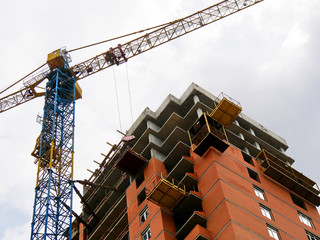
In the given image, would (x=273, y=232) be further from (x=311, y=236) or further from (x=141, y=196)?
(x=141, y=196)

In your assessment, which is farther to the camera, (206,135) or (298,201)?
(298,201)

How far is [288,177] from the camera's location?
63.1 m

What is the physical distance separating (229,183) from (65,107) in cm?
3171

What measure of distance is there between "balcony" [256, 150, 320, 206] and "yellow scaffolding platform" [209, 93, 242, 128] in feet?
18.4

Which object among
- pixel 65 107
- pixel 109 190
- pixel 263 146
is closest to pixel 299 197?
pixel 263 146

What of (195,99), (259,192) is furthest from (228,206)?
(195,99)

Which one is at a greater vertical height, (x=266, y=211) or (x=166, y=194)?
(x=166, y=194)

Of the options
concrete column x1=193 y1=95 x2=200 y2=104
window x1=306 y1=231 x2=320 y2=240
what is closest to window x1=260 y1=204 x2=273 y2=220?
window x1=306 y1=231 x2=320 y2=240

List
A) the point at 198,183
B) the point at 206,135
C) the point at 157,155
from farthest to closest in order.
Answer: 1. the point at 157,155
2. the point at 206,135
3. the point at 198,183

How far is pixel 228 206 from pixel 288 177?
14165 mm

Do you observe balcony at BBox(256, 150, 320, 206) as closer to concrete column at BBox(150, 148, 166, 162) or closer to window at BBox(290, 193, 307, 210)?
window at BBox(290, 193, 307, 210)

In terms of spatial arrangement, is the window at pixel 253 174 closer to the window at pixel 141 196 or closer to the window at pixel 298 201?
the window at pixel 298 201

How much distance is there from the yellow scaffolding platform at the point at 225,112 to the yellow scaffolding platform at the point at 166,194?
1168cm

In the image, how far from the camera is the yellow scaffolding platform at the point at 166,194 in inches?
2151
